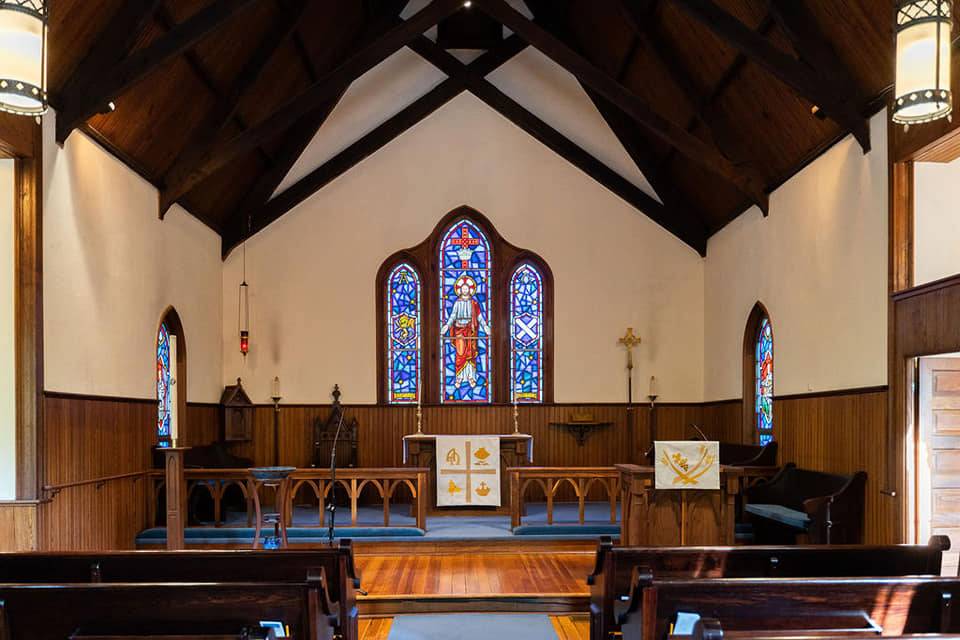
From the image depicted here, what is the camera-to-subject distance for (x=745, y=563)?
4168 mm

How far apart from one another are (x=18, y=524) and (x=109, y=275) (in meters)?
2.32

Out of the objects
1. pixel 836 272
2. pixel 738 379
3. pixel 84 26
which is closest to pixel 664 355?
pixel 738 379

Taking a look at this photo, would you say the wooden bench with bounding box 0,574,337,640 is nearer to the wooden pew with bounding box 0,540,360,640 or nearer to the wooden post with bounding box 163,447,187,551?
the wooden pew with bounding box 0,540,360,640

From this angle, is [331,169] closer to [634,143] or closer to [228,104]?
[228,104]

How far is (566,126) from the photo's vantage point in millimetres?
10836

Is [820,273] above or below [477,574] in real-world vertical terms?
above

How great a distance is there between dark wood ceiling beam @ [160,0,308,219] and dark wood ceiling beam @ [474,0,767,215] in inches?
71.5

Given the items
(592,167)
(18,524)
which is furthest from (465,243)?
(18,524)

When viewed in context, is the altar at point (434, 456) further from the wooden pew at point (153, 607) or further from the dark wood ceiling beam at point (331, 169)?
the wooden pew at point (153, 607)

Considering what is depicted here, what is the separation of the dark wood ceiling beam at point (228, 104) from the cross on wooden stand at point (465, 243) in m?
3.40

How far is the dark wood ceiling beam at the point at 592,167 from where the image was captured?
427 inches

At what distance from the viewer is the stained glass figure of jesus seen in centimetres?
1109

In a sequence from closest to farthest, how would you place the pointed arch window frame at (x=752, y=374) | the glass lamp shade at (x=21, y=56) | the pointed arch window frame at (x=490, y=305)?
the glass lamp shade at (x=21, y=56)
the pointed arch window frame at (x=752, y=374)
the pointed arch window frame at (x=490, y=305)

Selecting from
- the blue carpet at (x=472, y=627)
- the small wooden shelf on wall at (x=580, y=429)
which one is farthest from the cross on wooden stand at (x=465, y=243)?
the blue carpet at (x=472, y=627)
